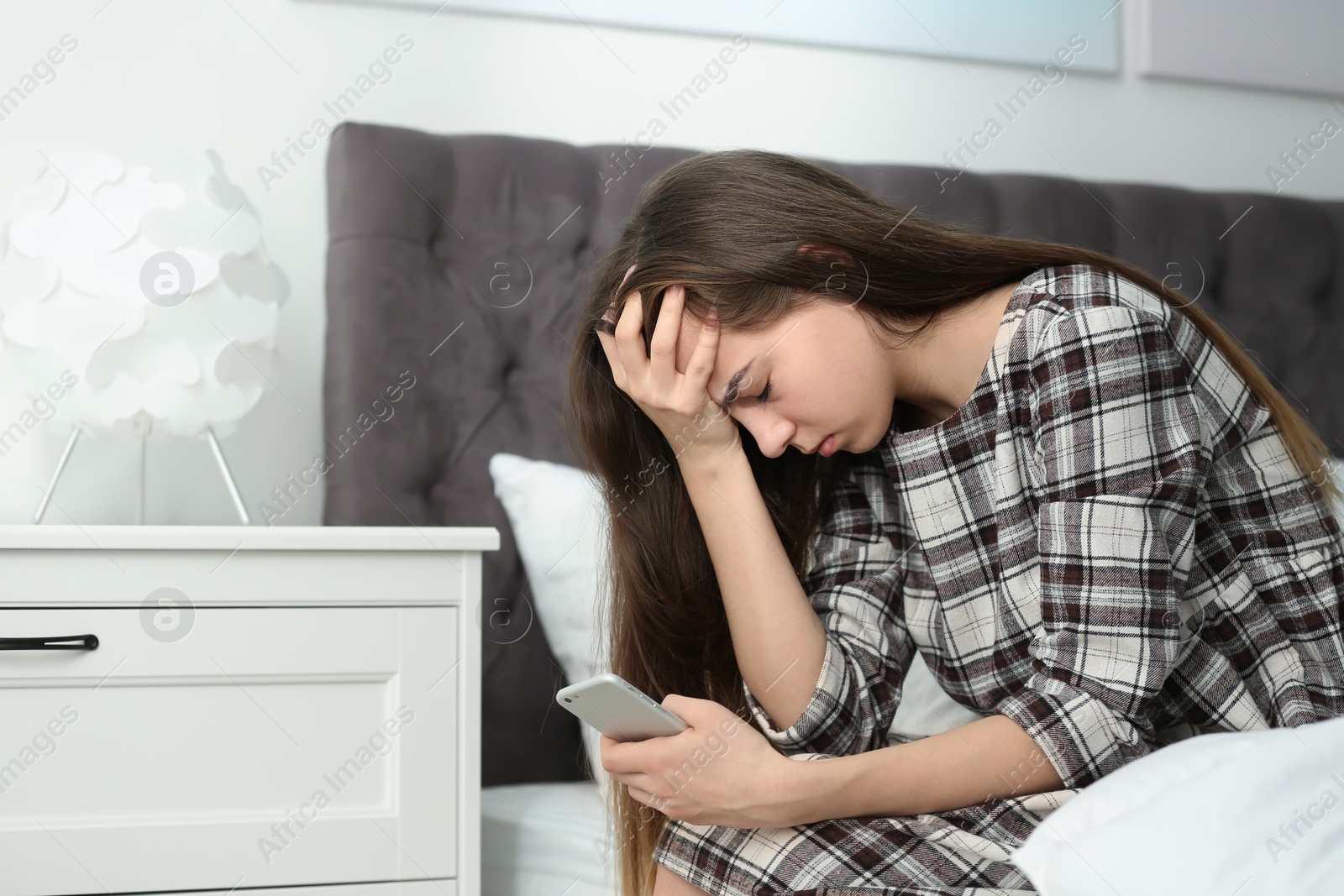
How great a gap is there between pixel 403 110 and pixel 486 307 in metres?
0.31

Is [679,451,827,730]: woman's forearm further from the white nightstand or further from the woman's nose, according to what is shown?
the white nightstand

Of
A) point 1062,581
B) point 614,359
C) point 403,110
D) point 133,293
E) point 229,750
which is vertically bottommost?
point 229,750

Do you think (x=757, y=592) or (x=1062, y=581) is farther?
(x=757, y=592)

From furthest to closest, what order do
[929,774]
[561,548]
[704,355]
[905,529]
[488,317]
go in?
[488,317] < [561,548] < [905,529] < [704,355] < [929,774]

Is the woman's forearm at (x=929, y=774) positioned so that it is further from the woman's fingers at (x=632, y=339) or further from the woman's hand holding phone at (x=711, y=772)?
the woman's fingers at (x=632, y=339)

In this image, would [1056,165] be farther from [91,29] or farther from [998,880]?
[91,29]

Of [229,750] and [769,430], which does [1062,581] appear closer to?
[769,430]

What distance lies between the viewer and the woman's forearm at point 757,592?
3.05ft

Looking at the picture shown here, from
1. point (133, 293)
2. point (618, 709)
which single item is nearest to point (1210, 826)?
point (618, 709)

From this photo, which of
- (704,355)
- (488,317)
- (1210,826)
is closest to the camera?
(1210,826)

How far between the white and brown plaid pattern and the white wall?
29.5 inches

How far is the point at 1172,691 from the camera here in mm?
886

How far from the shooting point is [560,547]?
1.29m

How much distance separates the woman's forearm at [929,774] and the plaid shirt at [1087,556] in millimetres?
20
